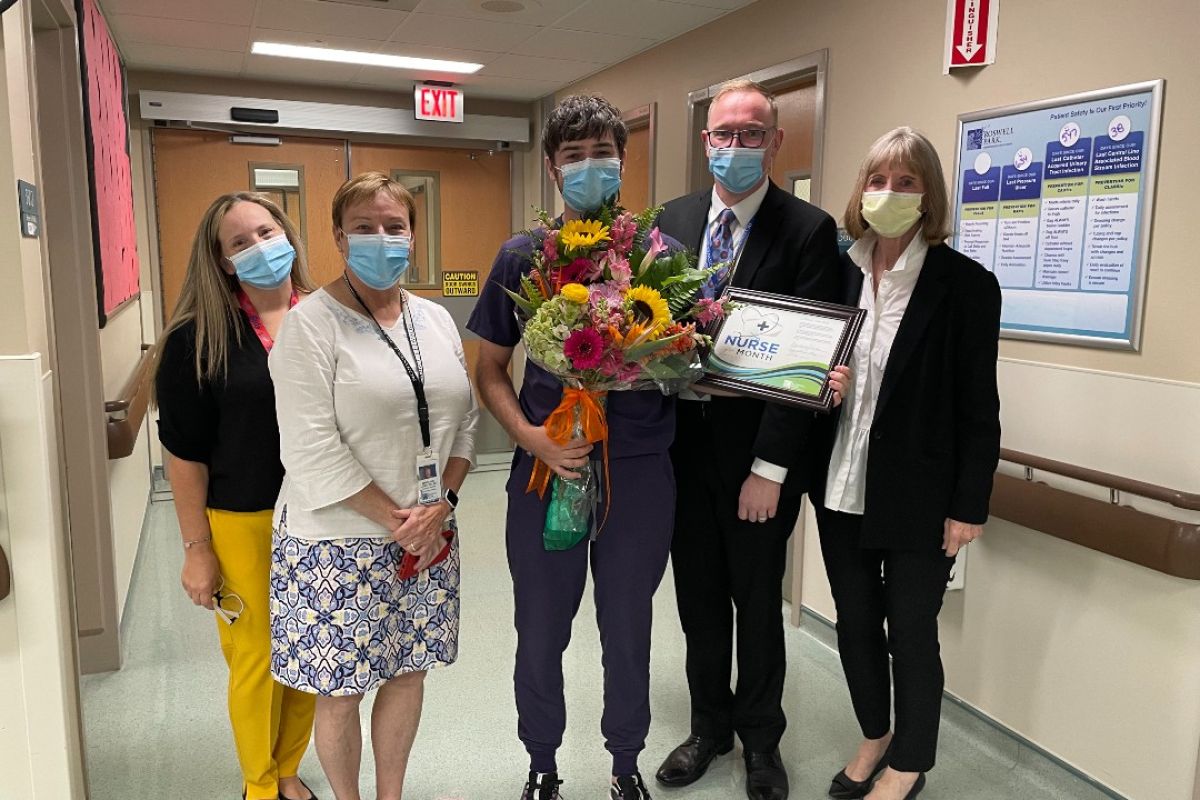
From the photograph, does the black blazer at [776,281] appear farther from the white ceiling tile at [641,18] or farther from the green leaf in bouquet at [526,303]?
the white ceiling tile at [641,18]

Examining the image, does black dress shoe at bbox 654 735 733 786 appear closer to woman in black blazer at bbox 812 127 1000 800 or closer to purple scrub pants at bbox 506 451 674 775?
purple scrub pants at bbox 506 451 674 775

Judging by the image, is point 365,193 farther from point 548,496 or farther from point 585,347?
point 548,496

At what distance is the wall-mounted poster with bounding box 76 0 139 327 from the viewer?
120 inches

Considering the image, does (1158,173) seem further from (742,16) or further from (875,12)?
(742,16)

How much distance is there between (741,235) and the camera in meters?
2.12

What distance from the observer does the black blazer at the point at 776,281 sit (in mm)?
2041

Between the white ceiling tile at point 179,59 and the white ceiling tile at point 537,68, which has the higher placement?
the white ceiling tile at point 537,68

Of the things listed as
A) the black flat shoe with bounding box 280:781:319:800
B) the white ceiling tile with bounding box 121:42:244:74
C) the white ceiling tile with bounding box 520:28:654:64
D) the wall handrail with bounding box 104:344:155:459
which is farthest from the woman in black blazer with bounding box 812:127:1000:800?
the white ceiling tile with bounding box 121:42:244:74

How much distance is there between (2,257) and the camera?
5.75 feet

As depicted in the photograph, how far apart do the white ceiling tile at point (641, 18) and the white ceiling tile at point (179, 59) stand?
6.82ft

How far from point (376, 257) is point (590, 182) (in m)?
0.48

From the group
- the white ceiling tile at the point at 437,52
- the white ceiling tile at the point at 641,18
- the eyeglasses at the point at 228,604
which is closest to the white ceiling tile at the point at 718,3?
the white ceiling tile at the point at 641,18

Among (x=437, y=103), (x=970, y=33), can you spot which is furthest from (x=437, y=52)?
(x=970, y=33)

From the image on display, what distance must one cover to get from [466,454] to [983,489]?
1230mm
